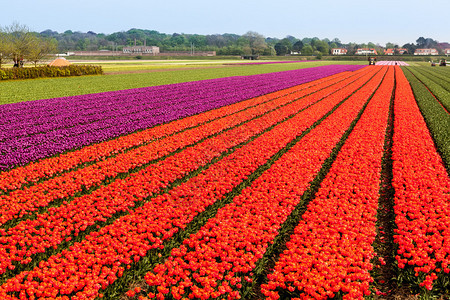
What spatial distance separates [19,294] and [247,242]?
3.86 meters

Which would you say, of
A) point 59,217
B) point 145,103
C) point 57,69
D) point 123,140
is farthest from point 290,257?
point 57,69

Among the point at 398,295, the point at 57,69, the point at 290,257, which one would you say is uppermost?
the point at 57,69

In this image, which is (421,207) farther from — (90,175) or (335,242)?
(90,175)

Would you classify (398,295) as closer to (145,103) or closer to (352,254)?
(352,254)

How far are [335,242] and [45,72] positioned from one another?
50.7 meters

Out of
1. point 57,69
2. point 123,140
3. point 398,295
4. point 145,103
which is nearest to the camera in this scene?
point 398,295

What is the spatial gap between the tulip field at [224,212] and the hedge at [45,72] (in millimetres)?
31369

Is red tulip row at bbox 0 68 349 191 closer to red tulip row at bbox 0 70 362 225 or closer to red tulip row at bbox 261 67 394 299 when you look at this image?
red tulip row at bbox 0 70 362 225

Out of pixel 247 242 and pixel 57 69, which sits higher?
pixel 57 69

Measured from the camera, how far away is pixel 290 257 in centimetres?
648

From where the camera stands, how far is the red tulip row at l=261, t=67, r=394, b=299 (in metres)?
5.68

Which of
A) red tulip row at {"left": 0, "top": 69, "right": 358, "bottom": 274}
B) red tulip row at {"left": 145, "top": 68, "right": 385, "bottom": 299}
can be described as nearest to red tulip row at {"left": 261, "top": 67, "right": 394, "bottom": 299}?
red tulip row at {"left": 145, "top": 68, "right": 385, "bottom": 299}

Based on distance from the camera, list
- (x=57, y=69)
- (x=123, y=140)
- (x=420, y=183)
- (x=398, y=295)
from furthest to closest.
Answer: (x=57, y=69) → (x=123, y=140) → (x=420, y=183) → (x=398, y=295)

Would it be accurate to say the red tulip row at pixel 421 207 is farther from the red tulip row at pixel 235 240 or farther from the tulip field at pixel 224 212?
the red tulip row at pixel 235 240
